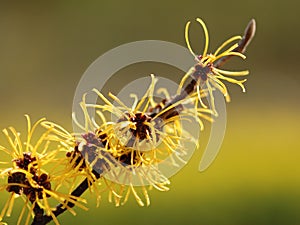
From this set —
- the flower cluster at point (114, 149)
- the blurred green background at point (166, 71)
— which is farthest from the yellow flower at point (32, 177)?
the blurred green background at point (166, 71)

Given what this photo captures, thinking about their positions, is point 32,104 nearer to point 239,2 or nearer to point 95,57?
point 95,57

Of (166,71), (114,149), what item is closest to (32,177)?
(114,149)

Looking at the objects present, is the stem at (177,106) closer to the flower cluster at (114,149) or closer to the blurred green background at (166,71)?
the flower cluster at (114,149)

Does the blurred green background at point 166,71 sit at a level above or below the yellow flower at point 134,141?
above

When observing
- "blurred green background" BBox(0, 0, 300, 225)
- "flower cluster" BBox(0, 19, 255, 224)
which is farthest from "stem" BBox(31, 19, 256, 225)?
"blurred green background" BBox(0, 0, 300, 225)

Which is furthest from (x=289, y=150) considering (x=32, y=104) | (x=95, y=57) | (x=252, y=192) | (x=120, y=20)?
(x=120, y=20)

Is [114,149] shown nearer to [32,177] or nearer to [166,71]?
[32,177]

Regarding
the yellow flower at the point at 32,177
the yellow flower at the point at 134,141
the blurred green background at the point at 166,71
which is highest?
the blurred green background at the point at 166,71

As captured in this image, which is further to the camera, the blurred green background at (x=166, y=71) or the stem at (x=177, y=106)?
the blurred green background at (x=166, y=71)
